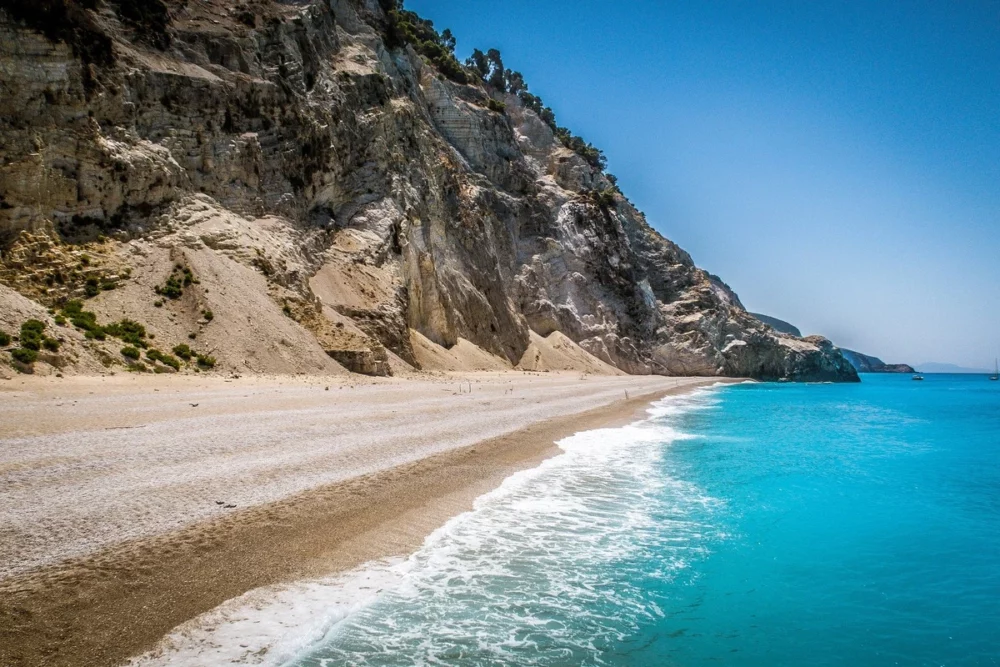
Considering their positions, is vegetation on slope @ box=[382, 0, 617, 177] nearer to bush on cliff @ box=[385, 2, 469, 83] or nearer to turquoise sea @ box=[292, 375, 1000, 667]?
bush on cliff @ box=[385, 2, 469, 83]

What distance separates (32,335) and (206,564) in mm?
13418

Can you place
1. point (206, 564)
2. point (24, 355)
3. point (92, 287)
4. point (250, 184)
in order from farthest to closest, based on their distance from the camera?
point (250, 184) < point (92, 287) < point (24, 355) < point (206, 564)

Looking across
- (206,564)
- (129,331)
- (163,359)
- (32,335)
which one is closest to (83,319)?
(129,331)

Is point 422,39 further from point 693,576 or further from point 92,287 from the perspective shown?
A: point 693,576

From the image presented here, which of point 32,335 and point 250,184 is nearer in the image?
point 32,335

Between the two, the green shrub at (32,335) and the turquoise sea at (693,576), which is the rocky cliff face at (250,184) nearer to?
the green shrub at (32,335)

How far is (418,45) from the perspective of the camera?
60.9m

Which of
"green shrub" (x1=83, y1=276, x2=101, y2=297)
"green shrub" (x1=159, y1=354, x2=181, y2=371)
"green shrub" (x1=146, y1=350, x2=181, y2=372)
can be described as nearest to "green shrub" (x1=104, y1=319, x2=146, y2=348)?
"green shrub" (x1=146, y1=350, x2=181, y2=372)

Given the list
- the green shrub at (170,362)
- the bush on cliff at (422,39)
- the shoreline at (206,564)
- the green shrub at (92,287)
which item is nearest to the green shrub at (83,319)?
the green shrub at (92,287)

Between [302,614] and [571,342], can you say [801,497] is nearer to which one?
[302,614]

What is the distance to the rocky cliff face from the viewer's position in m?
20.8

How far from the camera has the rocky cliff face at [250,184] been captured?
20766 millimetres

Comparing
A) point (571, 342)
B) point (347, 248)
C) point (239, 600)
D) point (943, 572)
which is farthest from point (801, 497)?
point (571, 342)

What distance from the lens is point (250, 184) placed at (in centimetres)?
2838
